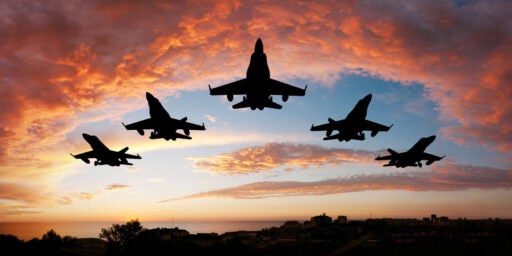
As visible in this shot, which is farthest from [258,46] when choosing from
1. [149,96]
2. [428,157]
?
[428,157]

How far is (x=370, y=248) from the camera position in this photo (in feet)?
619

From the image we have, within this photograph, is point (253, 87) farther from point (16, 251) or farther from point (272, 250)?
point (272, 250)

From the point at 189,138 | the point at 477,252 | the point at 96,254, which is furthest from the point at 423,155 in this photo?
the point at 477,252

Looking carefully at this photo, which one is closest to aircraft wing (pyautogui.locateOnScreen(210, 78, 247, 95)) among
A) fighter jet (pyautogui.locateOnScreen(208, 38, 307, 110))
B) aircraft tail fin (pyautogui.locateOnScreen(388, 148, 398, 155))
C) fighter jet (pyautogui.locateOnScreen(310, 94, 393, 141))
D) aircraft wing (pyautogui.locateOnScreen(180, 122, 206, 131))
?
fighter jet (pyautogui.locateOnScreen(208, 38, 307, 110))

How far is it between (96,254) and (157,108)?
117 meters

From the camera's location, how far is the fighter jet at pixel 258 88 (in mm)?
31156

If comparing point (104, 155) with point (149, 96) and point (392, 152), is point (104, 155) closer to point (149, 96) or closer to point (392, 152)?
point (149, 96)

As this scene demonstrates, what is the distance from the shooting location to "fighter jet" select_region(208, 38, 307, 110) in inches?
1227

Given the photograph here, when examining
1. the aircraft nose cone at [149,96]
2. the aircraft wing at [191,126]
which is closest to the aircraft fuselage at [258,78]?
the aircraft wing at [191,126]

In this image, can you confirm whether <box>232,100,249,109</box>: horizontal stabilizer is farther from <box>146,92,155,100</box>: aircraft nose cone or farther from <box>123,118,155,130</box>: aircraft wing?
<box>123,118,155,130</box>: aircraft wing

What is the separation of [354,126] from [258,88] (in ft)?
44.7

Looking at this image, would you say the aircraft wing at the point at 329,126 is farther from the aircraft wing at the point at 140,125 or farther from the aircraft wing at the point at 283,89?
the aircraft wing at the point at 140,125

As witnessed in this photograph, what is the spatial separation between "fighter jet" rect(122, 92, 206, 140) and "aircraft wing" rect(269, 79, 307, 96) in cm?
1044

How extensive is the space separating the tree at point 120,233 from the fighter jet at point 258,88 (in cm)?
14786
